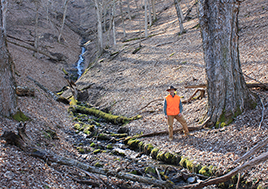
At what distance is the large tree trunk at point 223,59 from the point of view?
20.8ft

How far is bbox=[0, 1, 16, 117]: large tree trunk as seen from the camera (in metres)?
6.57

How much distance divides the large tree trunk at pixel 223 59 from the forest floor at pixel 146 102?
391 mm

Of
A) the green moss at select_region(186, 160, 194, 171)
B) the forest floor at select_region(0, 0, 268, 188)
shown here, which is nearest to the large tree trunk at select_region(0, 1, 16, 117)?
the forest floor at select_region(0, 0, 268, 188)

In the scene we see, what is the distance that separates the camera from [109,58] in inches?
843

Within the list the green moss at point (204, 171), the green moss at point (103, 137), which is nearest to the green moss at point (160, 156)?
the green moss at point (204, 171)

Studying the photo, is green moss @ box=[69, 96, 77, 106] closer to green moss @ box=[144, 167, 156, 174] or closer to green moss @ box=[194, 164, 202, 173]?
green moss @ box=[144, 167, 156, 174]

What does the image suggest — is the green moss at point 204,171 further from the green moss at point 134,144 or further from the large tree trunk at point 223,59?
the green moss at point 134,144

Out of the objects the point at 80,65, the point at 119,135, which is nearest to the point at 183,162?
the point at 119,135

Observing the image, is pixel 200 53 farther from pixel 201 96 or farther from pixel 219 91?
pixel 219 91

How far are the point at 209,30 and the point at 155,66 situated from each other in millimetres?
8290

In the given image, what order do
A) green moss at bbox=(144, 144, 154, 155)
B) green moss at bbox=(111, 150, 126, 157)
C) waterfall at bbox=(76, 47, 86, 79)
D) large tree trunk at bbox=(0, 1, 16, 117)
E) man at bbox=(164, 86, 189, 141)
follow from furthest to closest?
waterfall at bbox=(76, 47, 86, 79)
green moss at bbox=(111, 150, 126, 157)
green moss at bbox=(144, 144, 154, 155)
man at bbox=(164, 86, 189, 141)
large tree trunk at bbox=(0, 1, 16, 117)

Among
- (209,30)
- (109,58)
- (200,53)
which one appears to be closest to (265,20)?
(200,53)

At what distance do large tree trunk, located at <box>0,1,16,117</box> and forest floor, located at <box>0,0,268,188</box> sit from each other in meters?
0.39

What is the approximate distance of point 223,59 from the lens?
21.2 feet
